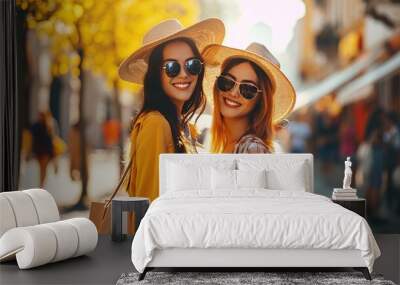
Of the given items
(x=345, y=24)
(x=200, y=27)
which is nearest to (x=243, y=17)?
(x=200, y=27)

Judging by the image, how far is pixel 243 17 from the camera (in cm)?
783

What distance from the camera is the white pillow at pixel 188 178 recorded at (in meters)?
7.12

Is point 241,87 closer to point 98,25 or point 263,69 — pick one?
point 263,69

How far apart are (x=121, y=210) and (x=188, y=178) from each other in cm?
75

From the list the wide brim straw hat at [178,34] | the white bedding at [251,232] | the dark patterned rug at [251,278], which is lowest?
the dark patterned rug at [251,278]

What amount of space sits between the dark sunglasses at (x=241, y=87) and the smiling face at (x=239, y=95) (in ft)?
0.10

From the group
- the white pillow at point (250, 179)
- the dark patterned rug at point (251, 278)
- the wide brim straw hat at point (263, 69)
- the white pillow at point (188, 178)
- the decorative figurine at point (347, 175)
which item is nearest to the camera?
the dark patterned rug at point (251, 278)

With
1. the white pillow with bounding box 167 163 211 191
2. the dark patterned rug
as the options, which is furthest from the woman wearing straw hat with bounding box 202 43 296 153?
the dark patterned rug

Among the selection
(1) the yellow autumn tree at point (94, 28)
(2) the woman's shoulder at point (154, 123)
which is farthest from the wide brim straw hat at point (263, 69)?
(2) the woman's shoulder at point (154, 123)

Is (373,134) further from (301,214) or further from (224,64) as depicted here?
(301,214)

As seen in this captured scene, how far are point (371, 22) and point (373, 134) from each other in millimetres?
1234

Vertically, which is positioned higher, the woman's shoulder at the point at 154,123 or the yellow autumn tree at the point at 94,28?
the yellow autumn tree at the point at 94,28

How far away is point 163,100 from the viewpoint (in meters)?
7.84

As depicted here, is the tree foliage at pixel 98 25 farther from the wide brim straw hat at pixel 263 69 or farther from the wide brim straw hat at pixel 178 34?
the wide brim straw hat at pixel 263 69
